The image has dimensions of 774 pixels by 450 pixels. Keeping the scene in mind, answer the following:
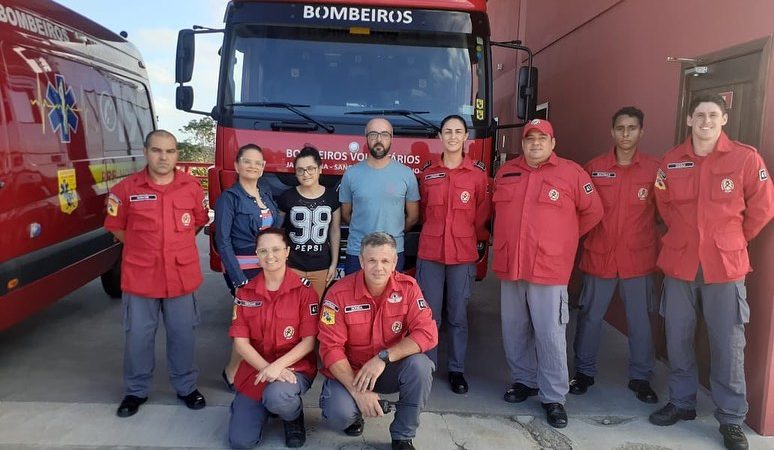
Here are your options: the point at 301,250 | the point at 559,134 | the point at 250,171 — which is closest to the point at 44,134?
the point at 250,171

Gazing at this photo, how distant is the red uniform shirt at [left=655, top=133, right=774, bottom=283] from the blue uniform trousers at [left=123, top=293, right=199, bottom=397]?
2.95 m

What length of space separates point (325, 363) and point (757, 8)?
10.8ft

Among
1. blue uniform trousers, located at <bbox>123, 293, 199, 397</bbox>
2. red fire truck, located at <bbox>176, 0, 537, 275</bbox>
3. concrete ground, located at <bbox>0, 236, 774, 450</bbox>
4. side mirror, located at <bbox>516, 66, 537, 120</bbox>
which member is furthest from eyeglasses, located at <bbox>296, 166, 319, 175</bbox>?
side mirror, located at <bbox>516, 66, 537, 120</bbox>

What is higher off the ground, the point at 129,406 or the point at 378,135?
the point at 378,135

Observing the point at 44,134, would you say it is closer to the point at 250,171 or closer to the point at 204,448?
the point at 250,171

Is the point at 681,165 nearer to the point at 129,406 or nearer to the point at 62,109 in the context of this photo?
the point at 129,406

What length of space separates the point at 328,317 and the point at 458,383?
4.45ft

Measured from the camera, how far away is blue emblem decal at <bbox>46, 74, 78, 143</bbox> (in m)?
4.18

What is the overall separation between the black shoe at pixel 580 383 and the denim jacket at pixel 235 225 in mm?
2326

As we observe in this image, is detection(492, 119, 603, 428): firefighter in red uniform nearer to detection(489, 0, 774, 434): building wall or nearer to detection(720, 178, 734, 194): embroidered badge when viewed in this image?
detection(720, 178, 734, 194): embroidered badge

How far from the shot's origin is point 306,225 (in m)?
3.80

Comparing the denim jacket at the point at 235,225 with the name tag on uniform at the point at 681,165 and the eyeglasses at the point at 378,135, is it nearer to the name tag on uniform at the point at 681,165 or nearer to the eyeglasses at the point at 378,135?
the eyeglasses at the point at 378,135

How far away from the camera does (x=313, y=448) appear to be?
3098 millimetres

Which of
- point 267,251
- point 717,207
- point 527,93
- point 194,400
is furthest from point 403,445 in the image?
point 527,93
